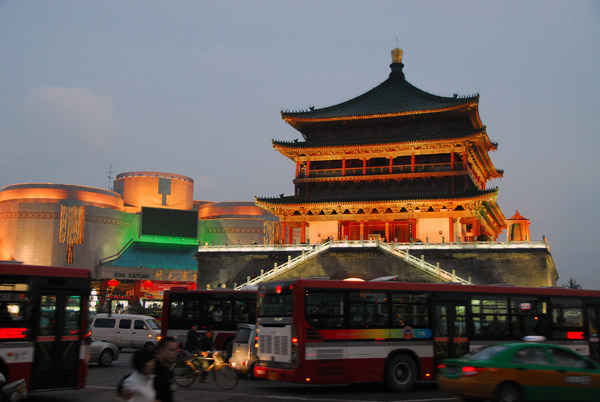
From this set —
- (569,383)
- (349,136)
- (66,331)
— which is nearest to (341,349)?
(569,383)

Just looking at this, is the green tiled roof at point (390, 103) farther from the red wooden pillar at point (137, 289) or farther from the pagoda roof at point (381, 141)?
the red wooden pillar at point (137, 289)

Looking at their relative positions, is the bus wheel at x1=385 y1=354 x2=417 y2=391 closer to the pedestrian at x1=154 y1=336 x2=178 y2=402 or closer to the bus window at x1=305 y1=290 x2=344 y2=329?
the bus window at x1=305 y1=290 x2=344 y2=329

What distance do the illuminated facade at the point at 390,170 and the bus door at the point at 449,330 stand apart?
91.1 ft

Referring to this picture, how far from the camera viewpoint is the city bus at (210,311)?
21.4m

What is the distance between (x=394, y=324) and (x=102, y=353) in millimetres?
10322

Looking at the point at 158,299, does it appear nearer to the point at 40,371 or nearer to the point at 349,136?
the point at 349,136

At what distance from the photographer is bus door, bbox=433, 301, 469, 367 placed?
15234 mm

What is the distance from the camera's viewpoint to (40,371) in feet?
40.9

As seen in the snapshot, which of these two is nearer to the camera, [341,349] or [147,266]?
[341,349]

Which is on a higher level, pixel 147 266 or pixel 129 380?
pixel 147 266

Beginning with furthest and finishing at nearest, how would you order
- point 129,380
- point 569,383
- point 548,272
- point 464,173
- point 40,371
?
point 464,173, point 548,272, point 40,371, point 569,383, point 129,380

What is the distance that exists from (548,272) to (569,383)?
29496 mm

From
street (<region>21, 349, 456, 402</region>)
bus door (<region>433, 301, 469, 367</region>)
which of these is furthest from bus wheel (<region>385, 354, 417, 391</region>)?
bus door (<region>433, 301, 469, 367</region>)

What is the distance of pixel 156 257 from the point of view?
71875 millimetres
